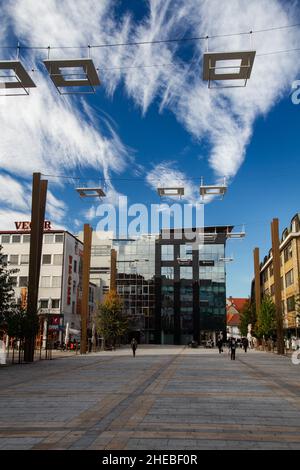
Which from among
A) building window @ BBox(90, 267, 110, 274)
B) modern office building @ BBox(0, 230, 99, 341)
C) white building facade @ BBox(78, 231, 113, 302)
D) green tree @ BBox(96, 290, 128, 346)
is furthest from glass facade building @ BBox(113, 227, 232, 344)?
green tree @ BBox(96, 290, 128, 346)

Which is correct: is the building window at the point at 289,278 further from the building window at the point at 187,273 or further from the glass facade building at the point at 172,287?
the building window at the point at 187,273

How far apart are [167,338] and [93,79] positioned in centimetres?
8170

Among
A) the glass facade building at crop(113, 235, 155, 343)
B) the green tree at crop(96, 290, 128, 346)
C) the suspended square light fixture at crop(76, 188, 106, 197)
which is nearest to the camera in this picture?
the suspended square light fixture at crop(76, 188, 106, 197)

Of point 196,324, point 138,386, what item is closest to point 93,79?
point 138,386

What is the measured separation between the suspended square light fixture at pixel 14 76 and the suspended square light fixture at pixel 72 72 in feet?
2.78

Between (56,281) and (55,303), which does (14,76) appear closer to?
(55,303)

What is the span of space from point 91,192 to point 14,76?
1338 centimetres

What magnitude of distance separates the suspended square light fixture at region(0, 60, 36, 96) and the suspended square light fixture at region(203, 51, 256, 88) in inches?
206

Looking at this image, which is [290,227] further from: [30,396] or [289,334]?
[30,396]

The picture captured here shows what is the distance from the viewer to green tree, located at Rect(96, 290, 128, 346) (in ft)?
195

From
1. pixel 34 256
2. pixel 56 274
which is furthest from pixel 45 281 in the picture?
pixel 34 256

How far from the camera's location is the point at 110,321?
59469mm

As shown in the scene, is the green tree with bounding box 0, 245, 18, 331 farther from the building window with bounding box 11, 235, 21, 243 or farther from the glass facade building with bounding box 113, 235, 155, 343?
the glass facade building with bounding box 113, 235, 155, 343

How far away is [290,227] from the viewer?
61094 millimetres
